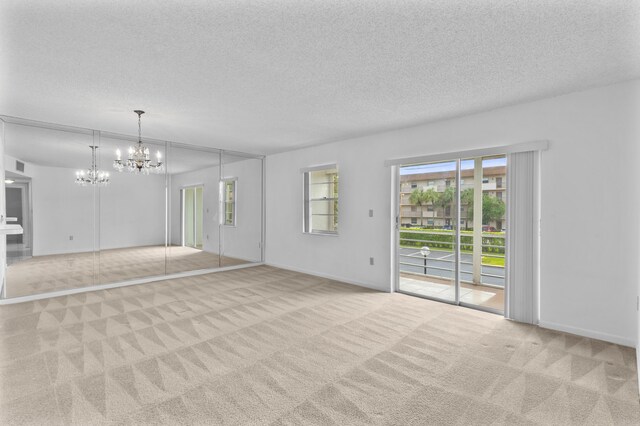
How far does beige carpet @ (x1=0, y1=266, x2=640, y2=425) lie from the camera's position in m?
2.02

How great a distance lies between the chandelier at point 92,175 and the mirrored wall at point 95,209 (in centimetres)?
1

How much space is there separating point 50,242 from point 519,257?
7.05 metres

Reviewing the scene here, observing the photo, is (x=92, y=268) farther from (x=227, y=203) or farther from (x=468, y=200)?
(x=468, y=200)

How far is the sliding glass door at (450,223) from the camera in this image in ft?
15.8

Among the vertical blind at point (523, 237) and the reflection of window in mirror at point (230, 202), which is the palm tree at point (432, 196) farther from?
the reflection of window in mirror at point (230, 202)

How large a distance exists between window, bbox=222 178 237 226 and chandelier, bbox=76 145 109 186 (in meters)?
2.44

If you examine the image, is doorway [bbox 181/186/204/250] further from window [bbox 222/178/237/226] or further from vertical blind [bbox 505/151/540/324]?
vertical blind [bbox 505/151/540/324]

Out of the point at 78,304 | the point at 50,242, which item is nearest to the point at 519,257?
the point at 78,304

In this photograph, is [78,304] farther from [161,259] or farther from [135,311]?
[161,259]

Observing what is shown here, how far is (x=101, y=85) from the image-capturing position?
10.2 feet

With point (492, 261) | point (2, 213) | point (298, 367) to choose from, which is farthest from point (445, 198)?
point (2, 213)

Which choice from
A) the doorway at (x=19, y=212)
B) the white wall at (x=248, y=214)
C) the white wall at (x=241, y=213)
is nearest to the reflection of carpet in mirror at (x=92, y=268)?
the doorway at (x=19, y=212)

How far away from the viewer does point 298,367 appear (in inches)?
102

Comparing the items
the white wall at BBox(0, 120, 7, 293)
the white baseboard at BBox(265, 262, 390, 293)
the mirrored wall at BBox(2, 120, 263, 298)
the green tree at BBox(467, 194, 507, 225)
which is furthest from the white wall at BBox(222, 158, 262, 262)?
the green tree at BBox(467, 194, 507, 225)
